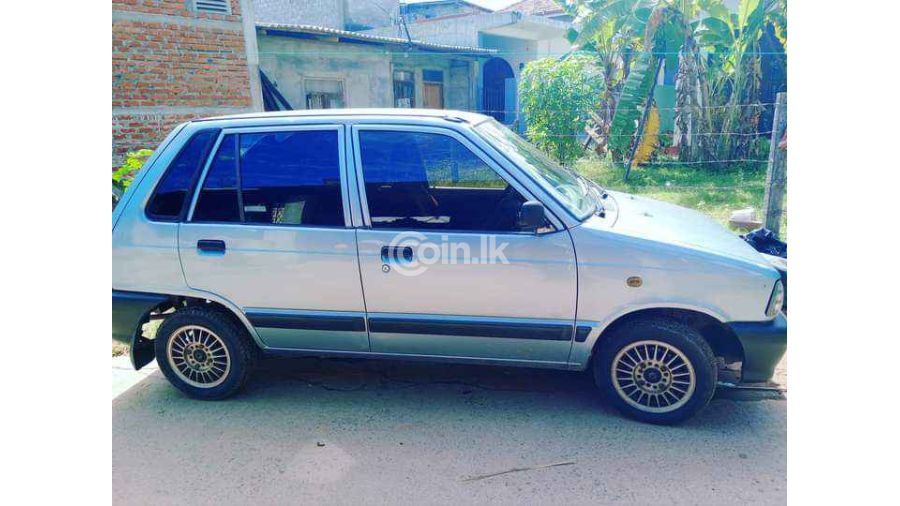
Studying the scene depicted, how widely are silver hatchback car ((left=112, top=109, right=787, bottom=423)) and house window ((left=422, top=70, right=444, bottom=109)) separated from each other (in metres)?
13.4

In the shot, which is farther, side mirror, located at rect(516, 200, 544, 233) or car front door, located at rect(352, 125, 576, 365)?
car front door, located at rect(352, 125, 576, 365)

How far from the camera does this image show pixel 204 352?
3.99 m

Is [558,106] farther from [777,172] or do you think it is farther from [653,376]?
[653,376]

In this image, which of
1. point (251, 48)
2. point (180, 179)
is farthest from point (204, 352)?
point (251, 48)

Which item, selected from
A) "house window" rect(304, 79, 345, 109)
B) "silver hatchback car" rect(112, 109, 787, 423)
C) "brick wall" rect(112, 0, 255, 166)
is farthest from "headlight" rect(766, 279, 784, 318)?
"house window" rect(304, 79, 345, 109)

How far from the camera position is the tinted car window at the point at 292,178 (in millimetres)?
3707

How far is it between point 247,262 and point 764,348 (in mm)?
3070

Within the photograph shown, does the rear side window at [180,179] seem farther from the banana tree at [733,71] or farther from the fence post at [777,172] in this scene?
the banana tree at [733,71]

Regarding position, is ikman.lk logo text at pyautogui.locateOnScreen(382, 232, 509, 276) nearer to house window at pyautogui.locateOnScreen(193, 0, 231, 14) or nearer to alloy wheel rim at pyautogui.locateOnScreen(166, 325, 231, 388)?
alloy wheel rim at pyautogui.locateOnScreen(166, 325, 231, 388)

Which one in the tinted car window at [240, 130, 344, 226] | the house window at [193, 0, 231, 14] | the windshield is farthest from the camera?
the house window at [193, 0, 231, 14]

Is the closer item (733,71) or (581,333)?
(581,333)

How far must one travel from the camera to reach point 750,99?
43.3 feet

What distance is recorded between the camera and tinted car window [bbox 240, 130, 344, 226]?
12.2ft

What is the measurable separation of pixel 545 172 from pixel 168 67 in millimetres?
7707
